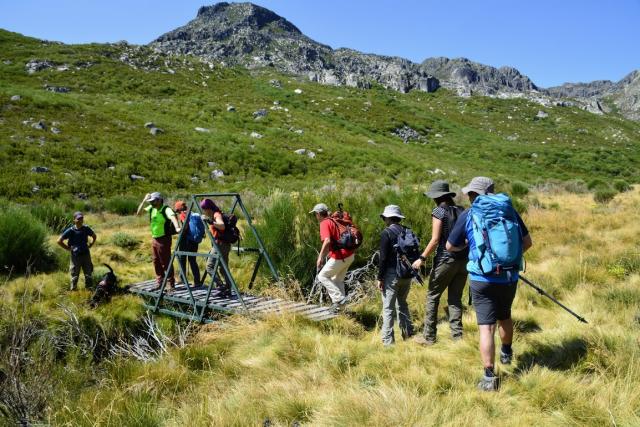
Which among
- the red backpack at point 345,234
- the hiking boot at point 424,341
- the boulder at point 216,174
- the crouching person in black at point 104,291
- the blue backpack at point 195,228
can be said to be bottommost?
the crouching person in black at point 104,291

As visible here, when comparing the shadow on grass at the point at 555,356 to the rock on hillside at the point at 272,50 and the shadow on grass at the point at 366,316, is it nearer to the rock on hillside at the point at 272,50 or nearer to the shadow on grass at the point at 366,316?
the shadow on grass at the point at 366,316

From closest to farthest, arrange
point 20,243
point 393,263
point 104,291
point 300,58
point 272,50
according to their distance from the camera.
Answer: point 393,263 → point 104,291 → point 20,243 → point 300,58 → point 272,50

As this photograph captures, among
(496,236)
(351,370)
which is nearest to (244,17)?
(351,370)

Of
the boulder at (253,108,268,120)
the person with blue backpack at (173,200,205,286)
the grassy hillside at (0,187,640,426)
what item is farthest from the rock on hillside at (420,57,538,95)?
the grassy hillside at (0,187,640,426)

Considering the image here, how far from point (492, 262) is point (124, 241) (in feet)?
30.1

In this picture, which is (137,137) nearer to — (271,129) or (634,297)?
(271,129)

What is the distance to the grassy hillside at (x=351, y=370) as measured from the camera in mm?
3416

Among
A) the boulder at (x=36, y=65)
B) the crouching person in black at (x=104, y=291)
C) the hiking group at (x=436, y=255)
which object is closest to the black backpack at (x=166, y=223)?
the hiking group at (x=436, y=255)

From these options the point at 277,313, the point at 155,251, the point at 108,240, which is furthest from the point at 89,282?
the point at 277,313

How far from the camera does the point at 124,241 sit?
34.7 ft

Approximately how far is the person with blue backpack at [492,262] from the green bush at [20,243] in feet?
25.1

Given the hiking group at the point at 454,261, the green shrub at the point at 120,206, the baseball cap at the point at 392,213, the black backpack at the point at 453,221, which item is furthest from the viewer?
the green shrub at the point at 120,206

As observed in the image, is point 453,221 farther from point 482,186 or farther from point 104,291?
point 104,291

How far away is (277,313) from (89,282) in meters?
4.11
